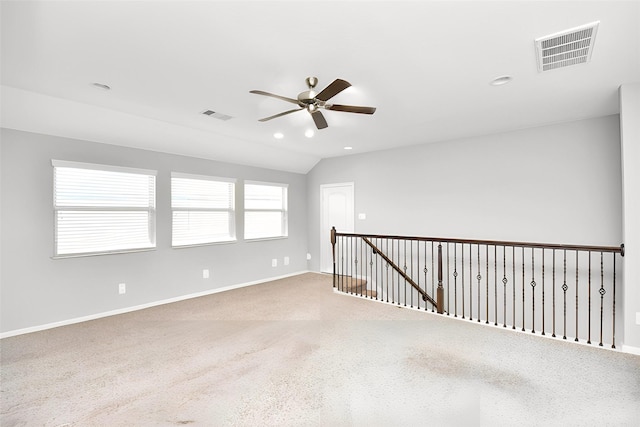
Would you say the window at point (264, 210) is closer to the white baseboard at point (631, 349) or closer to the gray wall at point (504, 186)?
the gray wall at point (504, 186)

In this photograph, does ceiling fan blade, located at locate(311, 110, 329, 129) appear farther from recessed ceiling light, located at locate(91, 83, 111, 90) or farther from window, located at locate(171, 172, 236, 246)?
window, located at locate(171, 172, 236, 246)

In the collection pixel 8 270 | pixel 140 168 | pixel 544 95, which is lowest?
pixel 8 270

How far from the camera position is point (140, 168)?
4.50m

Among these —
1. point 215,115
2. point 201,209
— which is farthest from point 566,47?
point 201,209

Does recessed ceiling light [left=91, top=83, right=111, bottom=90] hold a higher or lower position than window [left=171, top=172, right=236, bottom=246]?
higher

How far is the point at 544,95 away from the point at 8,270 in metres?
6.28

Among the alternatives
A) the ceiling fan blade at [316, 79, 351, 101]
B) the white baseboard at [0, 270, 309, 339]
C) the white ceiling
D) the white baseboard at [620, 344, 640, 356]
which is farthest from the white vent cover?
the white baseboard at [0, 270, 309, 339]

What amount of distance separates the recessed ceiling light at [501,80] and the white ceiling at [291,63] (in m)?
0.06

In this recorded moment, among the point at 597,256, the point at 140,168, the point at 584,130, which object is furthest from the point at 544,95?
the point at 140,168

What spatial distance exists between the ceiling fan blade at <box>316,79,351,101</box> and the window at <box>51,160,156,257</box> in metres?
3.32

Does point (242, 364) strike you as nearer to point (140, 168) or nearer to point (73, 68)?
point (73, 68)

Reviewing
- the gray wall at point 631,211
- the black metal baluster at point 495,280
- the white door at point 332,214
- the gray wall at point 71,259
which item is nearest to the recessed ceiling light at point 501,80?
the gray wall at point 631,211

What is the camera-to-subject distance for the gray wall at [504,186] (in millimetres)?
3974

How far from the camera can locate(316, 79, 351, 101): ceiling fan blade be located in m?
2.29
